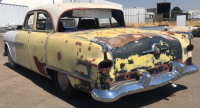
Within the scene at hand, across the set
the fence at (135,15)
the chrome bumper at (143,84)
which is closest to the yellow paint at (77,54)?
the chrome bumper at (143,84)

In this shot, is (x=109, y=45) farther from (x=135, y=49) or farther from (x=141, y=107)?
(x=141, y=107)

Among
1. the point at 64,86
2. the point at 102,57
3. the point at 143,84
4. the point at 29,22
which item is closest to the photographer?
the point at 102,57

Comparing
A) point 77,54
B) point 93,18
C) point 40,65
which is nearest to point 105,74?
point 77,54

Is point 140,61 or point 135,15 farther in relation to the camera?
point 135,15

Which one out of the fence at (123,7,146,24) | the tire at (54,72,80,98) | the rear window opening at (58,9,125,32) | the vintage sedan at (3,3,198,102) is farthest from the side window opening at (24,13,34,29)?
the fence at (123,7,146,24)

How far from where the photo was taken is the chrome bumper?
248cm

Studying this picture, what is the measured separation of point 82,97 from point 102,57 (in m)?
1.25

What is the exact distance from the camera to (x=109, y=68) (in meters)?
2.55

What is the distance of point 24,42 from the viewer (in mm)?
4305

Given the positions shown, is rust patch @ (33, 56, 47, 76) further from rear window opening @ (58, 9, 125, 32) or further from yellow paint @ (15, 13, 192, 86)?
rear window opening @ (58, 9, 125, 32)

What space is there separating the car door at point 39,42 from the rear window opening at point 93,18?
11.2 inches

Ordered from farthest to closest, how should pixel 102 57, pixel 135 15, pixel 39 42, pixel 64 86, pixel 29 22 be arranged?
1. pixel 135 15
2. pixel 29 22
3. pixel 39 42
4. pixel 64 86
5. pixel 102 57

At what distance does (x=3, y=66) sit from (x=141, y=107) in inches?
182

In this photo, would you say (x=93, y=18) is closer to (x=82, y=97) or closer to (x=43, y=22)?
(x=43, y=22)
